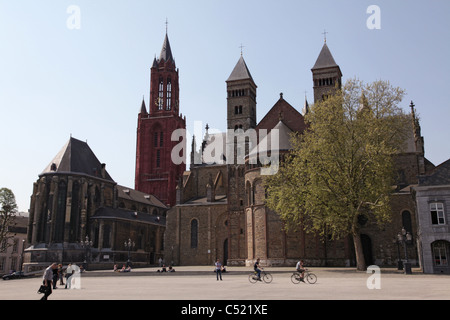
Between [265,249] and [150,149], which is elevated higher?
[150,149]

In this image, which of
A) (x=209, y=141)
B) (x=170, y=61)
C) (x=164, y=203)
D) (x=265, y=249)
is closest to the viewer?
(x=265, y=249)

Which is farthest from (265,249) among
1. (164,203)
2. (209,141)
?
(164,203)

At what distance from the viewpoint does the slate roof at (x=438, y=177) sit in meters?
34.2

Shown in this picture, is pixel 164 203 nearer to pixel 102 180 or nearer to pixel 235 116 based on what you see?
pixel 102 180

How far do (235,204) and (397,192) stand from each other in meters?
20.0

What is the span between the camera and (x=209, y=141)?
7369cm

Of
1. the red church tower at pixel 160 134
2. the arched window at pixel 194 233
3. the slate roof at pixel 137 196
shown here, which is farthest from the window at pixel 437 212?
the red church tower at pixel 160 134

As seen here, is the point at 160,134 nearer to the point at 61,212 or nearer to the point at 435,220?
the point at 61,212

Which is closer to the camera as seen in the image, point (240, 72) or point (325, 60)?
point (325, 60)

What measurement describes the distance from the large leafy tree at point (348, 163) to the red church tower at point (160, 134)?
2256 inches

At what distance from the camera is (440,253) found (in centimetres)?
3359

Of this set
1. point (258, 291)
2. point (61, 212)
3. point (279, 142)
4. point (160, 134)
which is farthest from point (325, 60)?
point (258, 291)

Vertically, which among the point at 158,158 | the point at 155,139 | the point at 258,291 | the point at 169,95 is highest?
the point at 169,95

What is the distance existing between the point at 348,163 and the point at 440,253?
10137 millimetres
